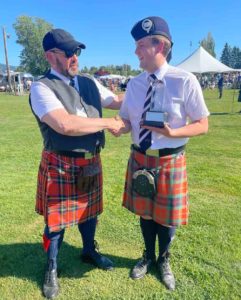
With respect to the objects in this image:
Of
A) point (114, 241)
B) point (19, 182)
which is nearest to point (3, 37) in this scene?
point (19, 182)

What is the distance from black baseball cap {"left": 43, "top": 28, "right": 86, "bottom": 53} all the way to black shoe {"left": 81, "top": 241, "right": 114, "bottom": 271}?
1.73 m

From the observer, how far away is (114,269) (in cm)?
288

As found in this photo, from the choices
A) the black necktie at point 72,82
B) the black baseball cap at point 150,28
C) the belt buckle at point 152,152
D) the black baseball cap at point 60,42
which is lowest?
the belt buckle at point 152,152

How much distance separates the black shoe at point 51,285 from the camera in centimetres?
256

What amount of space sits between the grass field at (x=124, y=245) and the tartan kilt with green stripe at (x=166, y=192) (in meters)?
0.59

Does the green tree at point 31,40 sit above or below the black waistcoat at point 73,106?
above

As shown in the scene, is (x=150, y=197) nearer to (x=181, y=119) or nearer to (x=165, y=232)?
(x=165, y=232)

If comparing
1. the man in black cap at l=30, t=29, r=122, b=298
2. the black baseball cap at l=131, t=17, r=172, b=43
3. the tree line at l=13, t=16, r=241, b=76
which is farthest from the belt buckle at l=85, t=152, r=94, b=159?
the tree line at l=13, t=16, r=241, b=76

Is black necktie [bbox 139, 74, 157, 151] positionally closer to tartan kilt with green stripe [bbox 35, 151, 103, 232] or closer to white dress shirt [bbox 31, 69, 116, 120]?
Result: tartan kilt with green stripe [bbox 35, 151, 103, 232]

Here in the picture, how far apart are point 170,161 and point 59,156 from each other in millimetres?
800

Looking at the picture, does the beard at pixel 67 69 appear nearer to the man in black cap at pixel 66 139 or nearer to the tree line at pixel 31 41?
the man in black cap at pixel 66 139

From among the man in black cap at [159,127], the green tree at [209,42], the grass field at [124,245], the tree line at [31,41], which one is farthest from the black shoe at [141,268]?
the green tree at [209,42]

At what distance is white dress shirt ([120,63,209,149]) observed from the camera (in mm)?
2223

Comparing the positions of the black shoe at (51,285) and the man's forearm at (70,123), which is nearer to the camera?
the man's forearm at (70,123)
